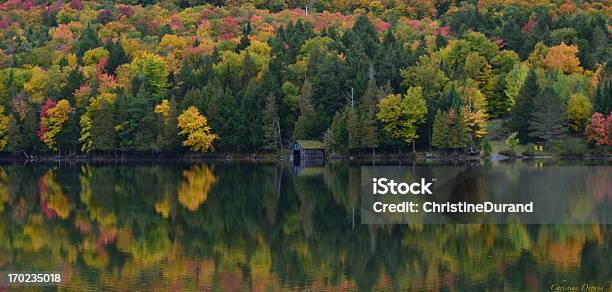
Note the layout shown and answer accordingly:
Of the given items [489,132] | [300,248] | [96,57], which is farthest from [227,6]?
[300,248]

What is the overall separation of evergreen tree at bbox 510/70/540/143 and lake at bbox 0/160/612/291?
116 feet

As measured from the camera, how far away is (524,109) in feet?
329

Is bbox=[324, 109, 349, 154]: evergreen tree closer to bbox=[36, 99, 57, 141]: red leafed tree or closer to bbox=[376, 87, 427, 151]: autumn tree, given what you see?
bbox=[376, 87, 427, 151]: autumn tree

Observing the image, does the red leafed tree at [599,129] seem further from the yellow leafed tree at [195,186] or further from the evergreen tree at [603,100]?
the yellow leafed tree at [195,186]

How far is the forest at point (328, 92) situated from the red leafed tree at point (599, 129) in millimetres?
128

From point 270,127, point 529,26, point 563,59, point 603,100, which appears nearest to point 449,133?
point 603,100

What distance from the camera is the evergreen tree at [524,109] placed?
9950 centimetres

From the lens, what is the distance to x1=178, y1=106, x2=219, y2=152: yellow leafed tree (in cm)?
10469

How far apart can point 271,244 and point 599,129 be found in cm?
Result: 6073

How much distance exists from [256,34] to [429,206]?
360 ft

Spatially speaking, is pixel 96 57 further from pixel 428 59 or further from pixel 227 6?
pixel 227 6

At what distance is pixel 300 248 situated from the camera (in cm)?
4050

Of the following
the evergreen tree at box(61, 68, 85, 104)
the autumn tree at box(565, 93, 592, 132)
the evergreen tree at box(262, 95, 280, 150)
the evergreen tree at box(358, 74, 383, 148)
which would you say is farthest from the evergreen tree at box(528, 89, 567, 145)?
the evergreen tree at box(61, 68, 85, 104)

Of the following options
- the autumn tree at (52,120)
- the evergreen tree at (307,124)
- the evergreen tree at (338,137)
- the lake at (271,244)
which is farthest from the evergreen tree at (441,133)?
the autumn tree at (52,120)
